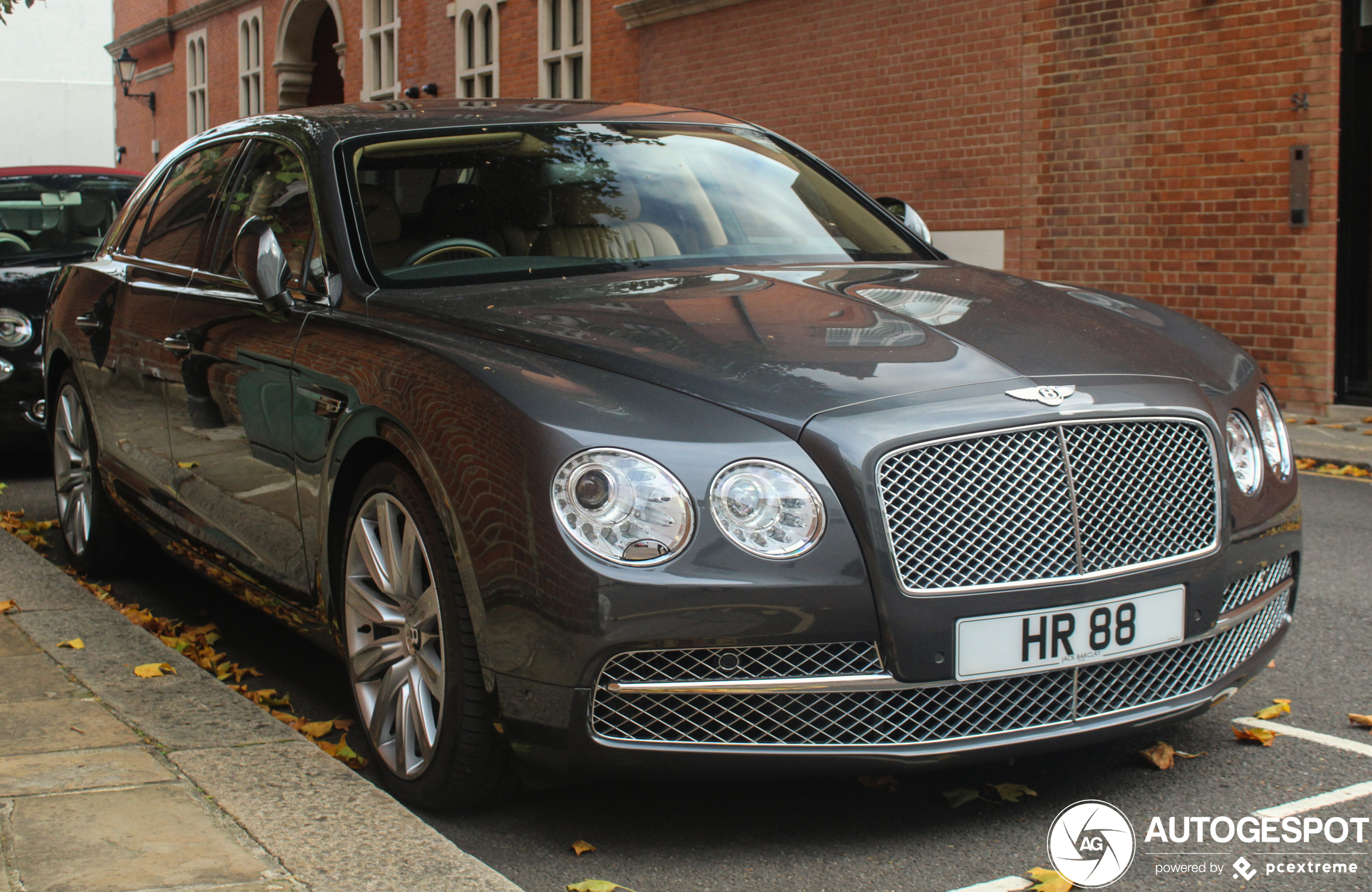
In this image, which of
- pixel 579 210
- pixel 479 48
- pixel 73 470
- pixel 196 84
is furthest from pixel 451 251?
pixel 196 84

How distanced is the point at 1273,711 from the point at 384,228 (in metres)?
2.68

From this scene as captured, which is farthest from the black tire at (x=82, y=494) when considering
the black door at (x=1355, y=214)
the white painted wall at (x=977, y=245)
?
A: the white painted wall at (x=977, y=245)

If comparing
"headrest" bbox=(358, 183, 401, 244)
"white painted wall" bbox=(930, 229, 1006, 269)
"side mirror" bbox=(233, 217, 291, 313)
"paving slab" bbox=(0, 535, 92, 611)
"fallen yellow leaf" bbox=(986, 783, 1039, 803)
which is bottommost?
"fallen yellow leaf" bbox=(986, 783, 1039, 803)

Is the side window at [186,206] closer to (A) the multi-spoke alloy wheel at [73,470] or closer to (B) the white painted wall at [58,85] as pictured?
(A) the multi-spoke alloy wheel at [73,470]

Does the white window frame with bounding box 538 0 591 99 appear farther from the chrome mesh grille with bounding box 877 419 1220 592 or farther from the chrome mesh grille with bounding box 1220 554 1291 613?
the chrome mesh grille with bounding box 877 419 1220 592

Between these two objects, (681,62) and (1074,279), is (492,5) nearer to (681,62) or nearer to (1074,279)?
(681,62)

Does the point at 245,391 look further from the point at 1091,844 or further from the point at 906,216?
the point at 1091,844

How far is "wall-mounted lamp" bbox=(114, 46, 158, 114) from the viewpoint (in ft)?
116

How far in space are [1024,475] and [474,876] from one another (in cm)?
129

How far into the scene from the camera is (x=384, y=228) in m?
4.10

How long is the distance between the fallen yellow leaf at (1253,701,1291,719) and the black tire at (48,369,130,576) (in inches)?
155

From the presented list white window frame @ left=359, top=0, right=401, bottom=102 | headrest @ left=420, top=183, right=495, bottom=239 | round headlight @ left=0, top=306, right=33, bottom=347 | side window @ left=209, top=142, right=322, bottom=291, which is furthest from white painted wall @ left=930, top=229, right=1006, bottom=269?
white window frame @ left=359, top=0, right=401, bottom=102

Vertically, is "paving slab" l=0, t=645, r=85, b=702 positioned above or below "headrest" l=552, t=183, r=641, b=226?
below

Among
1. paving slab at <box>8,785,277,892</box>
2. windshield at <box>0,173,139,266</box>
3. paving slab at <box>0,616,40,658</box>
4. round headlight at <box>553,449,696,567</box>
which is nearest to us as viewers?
paving slab at <box>8,785,277,892</box>
